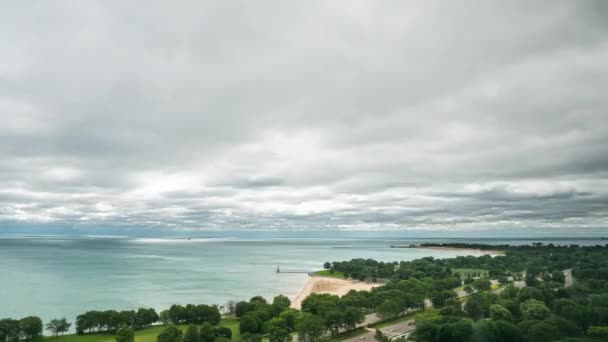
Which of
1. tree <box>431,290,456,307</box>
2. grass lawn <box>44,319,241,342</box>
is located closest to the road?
tree <box>431,290,456,307</box>

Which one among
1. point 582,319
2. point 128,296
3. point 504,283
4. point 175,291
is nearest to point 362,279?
point 504,283

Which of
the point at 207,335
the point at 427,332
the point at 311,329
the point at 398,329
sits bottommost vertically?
the point at 398,329

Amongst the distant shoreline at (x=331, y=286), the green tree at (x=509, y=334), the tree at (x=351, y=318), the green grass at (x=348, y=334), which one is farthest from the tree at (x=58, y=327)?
the green tree at (x=509, y=334)

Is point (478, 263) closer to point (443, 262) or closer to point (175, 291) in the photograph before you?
point (443, 262)

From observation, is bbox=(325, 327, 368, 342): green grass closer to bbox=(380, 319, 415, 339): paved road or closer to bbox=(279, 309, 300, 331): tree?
bbox=(380, 319, 415, 339): paved road

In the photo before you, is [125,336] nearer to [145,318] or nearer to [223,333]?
[223,333]

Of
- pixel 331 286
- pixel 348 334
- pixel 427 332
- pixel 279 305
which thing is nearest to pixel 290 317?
pixel 279 305
